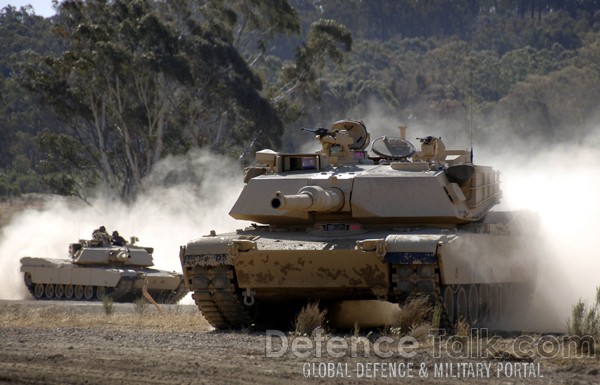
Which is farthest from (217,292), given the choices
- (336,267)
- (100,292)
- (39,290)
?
(39,290)

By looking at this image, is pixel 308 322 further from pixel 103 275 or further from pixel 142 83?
pixel 142 83

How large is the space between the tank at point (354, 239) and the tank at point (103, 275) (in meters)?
12.3

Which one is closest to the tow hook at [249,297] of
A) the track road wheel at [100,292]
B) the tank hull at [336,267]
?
the tank hull at [336,267]

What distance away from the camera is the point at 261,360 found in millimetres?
11711

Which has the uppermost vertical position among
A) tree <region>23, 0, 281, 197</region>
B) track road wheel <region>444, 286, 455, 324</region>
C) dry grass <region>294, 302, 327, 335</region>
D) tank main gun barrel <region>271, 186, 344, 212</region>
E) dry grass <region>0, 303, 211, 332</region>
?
tree <region>23, 0, 281, 197</region>

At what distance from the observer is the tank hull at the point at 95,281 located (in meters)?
30.4

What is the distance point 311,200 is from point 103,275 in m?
15.4

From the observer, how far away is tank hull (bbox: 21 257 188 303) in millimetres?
30406

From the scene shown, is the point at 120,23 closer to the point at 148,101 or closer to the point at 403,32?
the point at 148,101

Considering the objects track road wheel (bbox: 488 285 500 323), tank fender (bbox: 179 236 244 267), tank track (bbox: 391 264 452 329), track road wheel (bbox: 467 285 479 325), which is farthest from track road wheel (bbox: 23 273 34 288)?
tank track (bbox: 391 264 452 329)

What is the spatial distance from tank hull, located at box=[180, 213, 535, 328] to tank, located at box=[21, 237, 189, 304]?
13.0 meters

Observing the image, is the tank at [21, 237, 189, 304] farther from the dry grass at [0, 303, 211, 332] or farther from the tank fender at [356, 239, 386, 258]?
the tank fender at [356, 239, 386, 258]

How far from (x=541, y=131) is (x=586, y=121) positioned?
229 centimetres

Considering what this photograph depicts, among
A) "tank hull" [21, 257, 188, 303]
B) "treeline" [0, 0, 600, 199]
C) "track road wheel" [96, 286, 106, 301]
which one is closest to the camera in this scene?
"tank hull" [21, 257, 188, 303]
